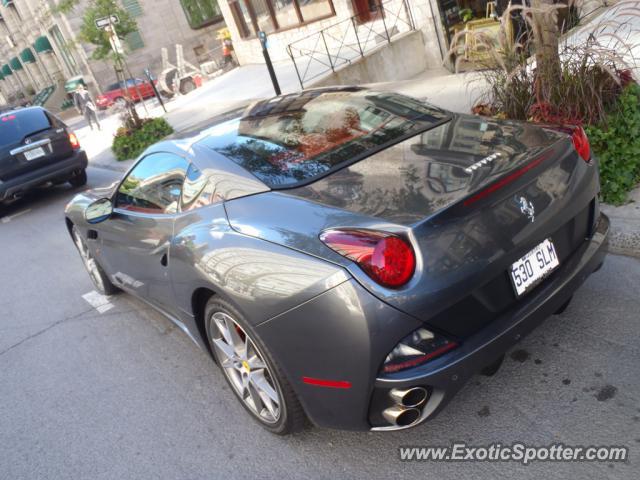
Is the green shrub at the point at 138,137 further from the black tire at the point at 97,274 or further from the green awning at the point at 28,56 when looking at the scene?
the green awning at the point at 28,56

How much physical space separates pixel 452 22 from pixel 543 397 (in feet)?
36.7

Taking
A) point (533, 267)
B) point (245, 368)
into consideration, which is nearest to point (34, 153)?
point (245, 368)

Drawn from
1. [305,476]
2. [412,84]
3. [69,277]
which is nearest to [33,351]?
[69,277]

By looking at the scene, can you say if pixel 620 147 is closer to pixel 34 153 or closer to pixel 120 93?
pixel 34 153

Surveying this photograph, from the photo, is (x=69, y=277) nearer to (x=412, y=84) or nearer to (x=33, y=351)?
(x=33, y=351)

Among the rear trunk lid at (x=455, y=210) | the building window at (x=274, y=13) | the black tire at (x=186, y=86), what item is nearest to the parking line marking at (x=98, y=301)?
the rear trunk lid at (x=455, y=210)

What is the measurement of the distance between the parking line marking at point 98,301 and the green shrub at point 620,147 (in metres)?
4.22

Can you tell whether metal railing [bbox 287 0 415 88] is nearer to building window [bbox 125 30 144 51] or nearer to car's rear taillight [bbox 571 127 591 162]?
car's rear taillight [bbox 571 127 591 162]

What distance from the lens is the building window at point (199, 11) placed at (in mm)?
34594

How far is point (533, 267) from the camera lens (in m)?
2.45

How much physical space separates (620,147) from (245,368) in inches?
125

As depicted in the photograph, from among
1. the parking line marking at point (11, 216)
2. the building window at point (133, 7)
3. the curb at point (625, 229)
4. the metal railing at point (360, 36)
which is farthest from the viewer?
the building window at point (133, 7)

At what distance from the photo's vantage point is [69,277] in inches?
242

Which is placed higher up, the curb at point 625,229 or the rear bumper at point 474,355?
the rear bumper at point 474,355
